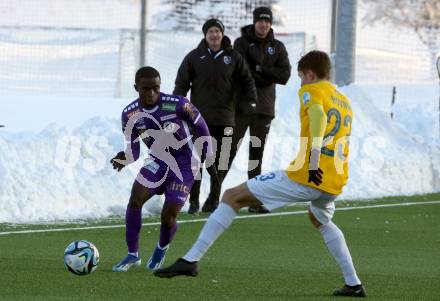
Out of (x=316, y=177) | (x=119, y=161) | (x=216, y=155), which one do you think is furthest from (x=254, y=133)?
(x=316, y=177)

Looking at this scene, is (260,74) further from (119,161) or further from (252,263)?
(119,161)

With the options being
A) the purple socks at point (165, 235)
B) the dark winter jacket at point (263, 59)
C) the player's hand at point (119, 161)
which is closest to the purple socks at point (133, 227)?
the purple socks at point (165, 235)

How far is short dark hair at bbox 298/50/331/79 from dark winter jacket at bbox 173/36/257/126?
5.79 metres

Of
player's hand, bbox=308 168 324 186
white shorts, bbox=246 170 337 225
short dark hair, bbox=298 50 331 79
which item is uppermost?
short dark hair, bbox=298 50 331 79

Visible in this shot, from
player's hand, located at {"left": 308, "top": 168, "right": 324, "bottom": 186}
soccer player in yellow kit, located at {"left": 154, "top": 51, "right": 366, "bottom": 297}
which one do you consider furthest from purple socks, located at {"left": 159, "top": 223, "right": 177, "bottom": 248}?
player's hand, located at {"left": 308, "top": 168, "right": 324, "bottom": 186}

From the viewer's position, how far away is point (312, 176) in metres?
9.05

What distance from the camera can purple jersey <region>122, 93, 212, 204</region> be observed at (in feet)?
34.9

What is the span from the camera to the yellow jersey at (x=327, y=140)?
29.8ft

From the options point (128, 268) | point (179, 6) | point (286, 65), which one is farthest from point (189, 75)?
point (179, 6)

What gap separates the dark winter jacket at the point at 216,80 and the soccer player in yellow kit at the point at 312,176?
19.0 ft

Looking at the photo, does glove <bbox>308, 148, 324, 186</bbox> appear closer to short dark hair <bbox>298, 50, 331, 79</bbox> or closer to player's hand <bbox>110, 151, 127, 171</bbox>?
short dark hair <bbox>298, 50, 331, 79</bbox>

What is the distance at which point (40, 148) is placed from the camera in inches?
618

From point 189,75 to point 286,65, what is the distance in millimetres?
1322

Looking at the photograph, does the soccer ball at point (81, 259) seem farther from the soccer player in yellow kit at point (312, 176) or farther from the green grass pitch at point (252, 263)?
the soccer player in yellow kit at point (312, 176)
